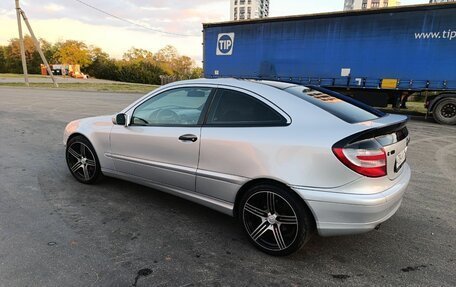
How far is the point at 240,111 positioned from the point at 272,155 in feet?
1.94

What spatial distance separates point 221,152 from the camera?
3.11m

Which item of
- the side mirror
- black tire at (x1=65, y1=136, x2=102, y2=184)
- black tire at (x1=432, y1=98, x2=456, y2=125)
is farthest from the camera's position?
black tire at (x1=432, y1=98, x2=456, y2=125)

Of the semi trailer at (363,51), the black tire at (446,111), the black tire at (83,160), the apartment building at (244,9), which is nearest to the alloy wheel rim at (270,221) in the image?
the black tire at (83,160)

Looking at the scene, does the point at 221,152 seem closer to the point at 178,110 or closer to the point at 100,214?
the point at 178,110

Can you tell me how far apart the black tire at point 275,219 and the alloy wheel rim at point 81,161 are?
2346 millimetres

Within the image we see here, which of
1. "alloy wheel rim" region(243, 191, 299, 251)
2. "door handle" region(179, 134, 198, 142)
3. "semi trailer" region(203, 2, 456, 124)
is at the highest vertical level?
Result: "semi trailer" region(203, 2, 456, 124)

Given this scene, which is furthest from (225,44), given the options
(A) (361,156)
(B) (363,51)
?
(A) (361,156)

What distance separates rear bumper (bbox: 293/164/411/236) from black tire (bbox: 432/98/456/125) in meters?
11.1

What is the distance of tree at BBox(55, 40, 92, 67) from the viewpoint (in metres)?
69.8

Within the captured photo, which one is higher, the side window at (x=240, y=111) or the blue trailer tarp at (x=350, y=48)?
the blue trailer tarp at (x=350, y=48)

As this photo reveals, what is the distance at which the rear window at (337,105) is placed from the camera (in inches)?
117

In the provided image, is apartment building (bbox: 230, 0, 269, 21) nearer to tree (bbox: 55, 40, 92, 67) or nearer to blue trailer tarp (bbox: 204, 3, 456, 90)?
tree (bbox: 55, 40, 92, 67)

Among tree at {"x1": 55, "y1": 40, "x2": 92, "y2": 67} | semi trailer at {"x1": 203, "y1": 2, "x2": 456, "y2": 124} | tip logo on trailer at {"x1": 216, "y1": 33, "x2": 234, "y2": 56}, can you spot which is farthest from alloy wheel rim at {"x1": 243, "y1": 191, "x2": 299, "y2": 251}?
tree at {"x1": 55, "y1": 40, "x2": 92, "y2": 67}

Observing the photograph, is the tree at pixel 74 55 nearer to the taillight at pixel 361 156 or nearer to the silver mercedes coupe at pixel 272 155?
the silver mercedes coupe at pixel 272 155
